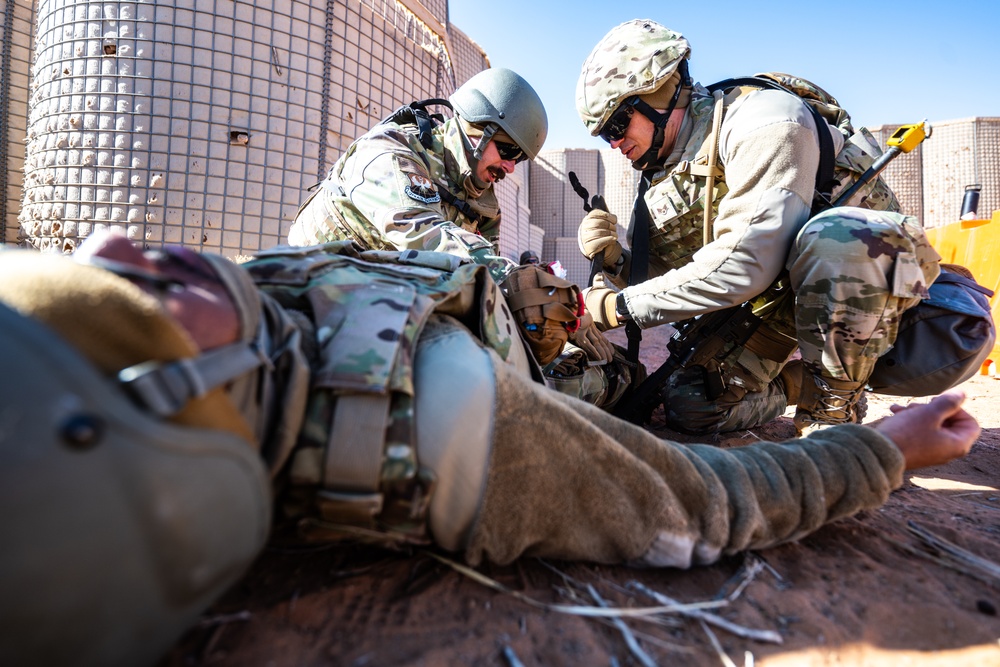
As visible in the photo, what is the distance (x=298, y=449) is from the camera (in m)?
0.82

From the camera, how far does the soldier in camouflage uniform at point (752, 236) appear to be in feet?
6.28

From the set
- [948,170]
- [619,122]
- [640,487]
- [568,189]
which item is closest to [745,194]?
[619,122]

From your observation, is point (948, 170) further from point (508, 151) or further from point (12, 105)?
point (12, 105)

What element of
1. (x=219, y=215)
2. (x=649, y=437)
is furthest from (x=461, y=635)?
(x=219, y=215)

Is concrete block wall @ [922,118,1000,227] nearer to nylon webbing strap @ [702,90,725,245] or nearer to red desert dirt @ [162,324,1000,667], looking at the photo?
nylon webbing strap @ [702,90,725,245]

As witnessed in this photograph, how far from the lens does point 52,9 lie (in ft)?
12.4

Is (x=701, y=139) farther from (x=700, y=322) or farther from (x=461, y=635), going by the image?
(x=461, y=635)

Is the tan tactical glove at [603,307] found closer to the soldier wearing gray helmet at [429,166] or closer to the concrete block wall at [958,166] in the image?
the soldier wearing gray helmet at [429,166]

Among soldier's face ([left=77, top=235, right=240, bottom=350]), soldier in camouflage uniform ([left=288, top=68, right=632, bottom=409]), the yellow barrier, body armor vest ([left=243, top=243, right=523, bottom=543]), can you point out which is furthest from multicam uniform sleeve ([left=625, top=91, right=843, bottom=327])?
the yellow barrier

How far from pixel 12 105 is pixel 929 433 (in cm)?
583

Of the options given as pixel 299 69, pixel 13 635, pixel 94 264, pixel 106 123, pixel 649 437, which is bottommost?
pixel 13 635

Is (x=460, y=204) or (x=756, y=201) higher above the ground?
(x=460, y=204)

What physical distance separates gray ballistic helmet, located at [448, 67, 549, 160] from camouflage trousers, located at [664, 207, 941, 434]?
137 cm

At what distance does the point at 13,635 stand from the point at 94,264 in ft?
1.25
